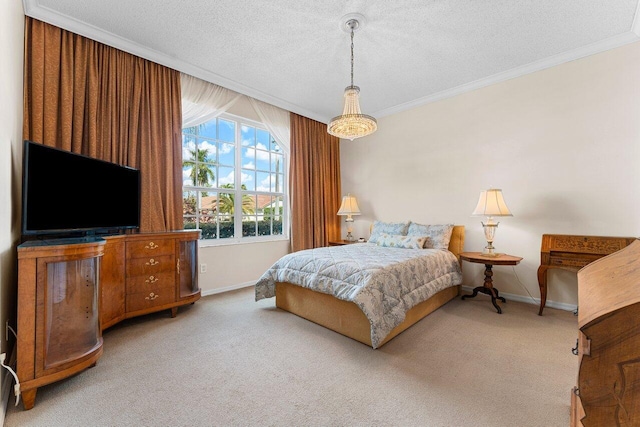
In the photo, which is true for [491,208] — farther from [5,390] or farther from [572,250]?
[5,390]

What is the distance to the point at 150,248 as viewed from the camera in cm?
254

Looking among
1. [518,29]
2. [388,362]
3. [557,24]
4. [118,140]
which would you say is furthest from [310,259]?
[557,24]

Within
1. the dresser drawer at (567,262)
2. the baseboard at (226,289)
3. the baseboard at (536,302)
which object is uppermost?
the dresser drawer at (567,262)

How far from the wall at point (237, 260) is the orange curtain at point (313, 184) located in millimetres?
477

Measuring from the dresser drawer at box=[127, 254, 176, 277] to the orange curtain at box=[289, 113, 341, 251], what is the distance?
1.99 m

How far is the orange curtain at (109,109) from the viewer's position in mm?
2279

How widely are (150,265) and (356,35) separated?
9.78 ft

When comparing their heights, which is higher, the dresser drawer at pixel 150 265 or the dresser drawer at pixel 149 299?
the dresser drawer at pixel 150 265

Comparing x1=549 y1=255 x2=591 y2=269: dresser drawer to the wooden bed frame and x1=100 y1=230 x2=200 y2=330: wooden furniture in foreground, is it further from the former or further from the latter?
x1=100 y1=230 x2=200 y2=330: wooden furniture in foreground

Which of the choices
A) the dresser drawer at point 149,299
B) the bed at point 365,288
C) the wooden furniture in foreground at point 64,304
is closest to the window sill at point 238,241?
the dresser drawer at point 149,299

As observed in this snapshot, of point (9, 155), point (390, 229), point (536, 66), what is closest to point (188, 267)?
point (9, 155)

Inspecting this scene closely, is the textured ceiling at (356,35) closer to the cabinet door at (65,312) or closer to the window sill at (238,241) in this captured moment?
the window sill at (238,241)

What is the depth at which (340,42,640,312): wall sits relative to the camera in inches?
106

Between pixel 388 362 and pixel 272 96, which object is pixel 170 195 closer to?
pixel 272 96
